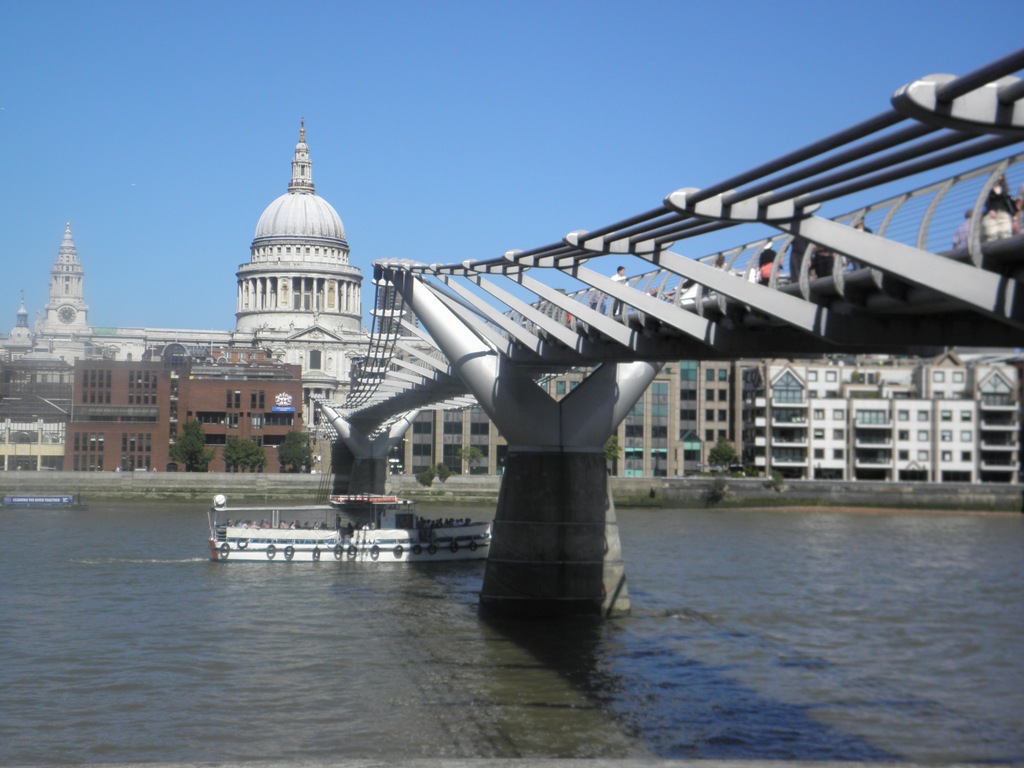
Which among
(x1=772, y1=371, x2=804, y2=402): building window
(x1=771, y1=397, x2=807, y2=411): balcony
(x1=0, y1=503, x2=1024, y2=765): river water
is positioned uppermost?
(x1=772, y1=371, x2=804, y2=402): building window

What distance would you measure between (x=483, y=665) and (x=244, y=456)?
66.2 m

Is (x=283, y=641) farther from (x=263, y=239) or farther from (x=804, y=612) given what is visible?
(x=263, y=239)

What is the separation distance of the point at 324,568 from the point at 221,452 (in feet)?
177

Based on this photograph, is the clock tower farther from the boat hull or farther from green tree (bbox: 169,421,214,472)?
the boat hull

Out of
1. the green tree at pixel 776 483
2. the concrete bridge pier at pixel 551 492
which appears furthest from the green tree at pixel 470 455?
the concrete bridge pier at pixel 551 492

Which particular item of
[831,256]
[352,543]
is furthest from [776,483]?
[831,256]

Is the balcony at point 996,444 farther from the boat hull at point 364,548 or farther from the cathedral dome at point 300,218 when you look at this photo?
the cathedral dome at point 300,218

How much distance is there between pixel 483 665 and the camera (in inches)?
814

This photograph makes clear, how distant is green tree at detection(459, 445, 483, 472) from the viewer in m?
82.7

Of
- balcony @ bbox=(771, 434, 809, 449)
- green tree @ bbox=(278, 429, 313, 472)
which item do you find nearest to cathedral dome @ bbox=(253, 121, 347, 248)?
green tree @ bbox=(278, 429, 313, 472)

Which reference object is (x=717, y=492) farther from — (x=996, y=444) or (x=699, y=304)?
(x=699, y=304)

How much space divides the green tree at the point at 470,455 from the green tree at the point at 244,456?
12265 mm

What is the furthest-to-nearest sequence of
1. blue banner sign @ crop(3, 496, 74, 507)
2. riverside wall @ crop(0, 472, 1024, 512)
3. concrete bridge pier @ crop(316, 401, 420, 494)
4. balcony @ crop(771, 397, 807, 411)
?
1. balcony @ crop(771, 397, 807, 411)
2. blue banner sign @ crop(3, 496, 74, 507)
3. riverside wall @ crop(0, 472, 1024, 512)
4. concrete bridge pier @ crop(316, 401, 420, 494)

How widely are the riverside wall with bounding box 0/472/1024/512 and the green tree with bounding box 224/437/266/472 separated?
600cm
